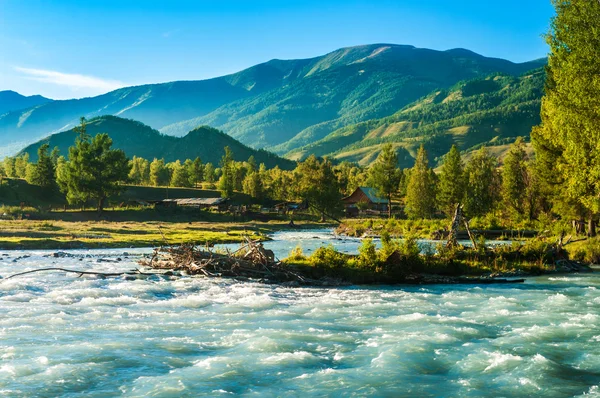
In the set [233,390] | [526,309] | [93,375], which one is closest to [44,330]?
[93,375]

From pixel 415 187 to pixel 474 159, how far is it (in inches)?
648

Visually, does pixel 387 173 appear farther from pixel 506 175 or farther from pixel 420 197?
pixel 506 175

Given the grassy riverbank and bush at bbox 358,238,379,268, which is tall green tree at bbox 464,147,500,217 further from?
bush at bbox 358,238,379,268

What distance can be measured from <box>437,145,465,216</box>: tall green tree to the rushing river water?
239ft

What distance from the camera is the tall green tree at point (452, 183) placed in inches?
3954

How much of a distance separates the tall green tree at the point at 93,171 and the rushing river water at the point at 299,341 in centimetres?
8096

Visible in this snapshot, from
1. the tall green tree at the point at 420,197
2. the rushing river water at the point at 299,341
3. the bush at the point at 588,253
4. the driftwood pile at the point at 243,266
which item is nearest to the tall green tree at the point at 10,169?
the tall green tree at the point at 420,197

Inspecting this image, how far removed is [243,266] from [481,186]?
7862 centimetres

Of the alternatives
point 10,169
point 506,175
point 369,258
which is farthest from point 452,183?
point 10,169

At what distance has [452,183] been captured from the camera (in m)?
101

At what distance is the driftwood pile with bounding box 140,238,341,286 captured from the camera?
3058cm

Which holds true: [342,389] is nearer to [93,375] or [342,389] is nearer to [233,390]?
[233,390]

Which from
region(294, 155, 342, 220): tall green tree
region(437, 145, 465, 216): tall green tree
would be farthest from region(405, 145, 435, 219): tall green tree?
region(294, 155, 342, 220): tall green tree

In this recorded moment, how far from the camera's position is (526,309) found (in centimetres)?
2298
